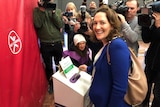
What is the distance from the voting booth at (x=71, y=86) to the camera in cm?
160

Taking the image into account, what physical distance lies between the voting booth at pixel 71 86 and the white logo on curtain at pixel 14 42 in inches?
14.2

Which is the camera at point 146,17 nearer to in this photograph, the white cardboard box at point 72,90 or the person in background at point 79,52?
the white cardboard box at point 72,90

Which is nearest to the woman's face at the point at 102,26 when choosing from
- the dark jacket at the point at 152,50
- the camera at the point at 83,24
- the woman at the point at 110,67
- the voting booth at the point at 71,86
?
the woman at the point at 110,67

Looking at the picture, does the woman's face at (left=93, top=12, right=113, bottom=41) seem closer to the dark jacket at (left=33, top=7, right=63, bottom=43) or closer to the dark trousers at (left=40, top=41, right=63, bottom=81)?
the dark jacket at (left=33, top=7, right=63, bottom=43)

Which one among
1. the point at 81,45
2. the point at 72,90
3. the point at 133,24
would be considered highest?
the point at 133,24

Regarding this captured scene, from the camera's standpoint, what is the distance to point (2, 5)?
1410mm

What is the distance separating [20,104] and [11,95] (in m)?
0.24

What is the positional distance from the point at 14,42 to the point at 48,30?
79 cm

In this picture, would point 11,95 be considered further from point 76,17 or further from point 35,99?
point 76,17

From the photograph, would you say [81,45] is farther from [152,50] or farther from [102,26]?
[102,26]

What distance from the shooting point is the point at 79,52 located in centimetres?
241

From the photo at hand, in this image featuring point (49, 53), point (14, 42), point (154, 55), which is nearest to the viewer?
point (14, 42)

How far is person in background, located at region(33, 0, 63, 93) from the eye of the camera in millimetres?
2262

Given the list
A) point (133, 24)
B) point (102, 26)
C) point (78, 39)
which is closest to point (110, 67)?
point (102, 26)
